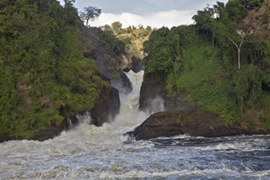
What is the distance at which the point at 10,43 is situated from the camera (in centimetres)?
4069

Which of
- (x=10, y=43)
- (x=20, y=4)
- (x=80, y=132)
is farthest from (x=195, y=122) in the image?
(x=20, y=4)

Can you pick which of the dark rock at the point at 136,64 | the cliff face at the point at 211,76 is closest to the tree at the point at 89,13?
the dark rock at the point at 136,64

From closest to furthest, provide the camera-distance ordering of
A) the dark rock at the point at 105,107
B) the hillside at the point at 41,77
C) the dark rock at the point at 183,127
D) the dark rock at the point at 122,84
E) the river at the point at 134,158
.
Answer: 1. the river at the point at 134,158
2. the dark rock at the point at 183,127
3. the hillside at the point at 41,77
4. the dark rock at the point at 105,107
5. the dark rock at the point at 122,84

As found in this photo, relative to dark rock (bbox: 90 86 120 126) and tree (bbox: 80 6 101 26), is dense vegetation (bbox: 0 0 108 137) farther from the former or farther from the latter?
tree (bbox: 80 6 101 26)

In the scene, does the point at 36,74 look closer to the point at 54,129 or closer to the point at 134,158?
the point at 54,129

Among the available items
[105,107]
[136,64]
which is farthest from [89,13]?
[105,107]

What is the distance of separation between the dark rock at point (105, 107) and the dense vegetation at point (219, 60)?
4.72 metres

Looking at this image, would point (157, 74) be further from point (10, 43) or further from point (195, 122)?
point (10, 43)

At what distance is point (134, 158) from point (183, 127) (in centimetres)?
1160

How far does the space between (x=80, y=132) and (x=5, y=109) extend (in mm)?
6465

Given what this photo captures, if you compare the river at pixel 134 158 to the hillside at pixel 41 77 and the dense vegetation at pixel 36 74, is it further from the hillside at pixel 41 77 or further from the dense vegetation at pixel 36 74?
the dense vegetation at pixel 36 74

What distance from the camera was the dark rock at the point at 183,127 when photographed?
35.5m

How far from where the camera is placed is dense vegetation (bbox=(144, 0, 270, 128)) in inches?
1492

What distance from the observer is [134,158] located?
24.9 m
